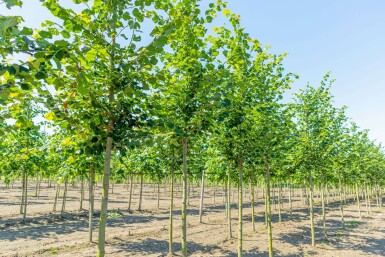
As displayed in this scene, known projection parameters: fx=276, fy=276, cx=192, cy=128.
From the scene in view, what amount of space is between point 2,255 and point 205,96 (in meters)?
12.0

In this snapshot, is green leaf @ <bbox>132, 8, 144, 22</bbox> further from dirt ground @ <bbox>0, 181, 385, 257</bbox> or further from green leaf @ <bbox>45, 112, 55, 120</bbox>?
dirt ground @ <bbox>0, 181, 385, 257</bbox>

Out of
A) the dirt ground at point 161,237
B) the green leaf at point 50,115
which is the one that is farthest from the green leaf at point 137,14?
the dirt ground at point 161,237

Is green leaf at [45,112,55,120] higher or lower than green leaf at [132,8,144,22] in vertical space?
lower

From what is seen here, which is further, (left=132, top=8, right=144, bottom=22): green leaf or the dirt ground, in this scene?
the dirt ground

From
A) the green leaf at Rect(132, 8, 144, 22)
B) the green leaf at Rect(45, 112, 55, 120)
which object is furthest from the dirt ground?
the green leaf at Rect(132, 8, 144, 22)

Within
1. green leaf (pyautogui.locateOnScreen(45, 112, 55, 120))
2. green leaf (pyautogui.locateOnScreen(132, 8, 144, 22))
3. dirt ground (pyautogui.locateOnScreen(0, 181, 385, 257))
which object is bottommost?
dirt ground (pyautogui.locateOnScreen(0, 181, 385, 257))

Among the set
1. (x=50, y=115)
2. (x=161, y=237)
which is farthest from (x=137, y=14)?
(x=161, y=237)

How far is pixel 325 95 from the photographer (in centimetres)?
1341

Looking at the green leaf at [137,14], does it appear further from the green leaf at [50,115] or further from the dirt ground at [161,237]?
the dirt ground at [161,237]

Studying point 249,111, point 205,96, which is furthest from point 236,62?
point 249,111

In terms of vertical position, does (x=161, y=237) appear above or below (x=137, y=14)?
below

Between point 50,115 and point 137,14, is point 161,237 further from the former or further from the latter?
point 137,14

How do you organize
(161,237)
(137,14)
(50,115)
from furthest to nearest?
(161,237) < (50,115) < (137,14)

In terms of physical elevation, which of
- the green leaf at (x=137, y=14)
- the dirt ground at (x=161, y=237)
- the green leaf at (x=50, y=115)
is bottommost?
the dirt ground at (x=161, y=237)
